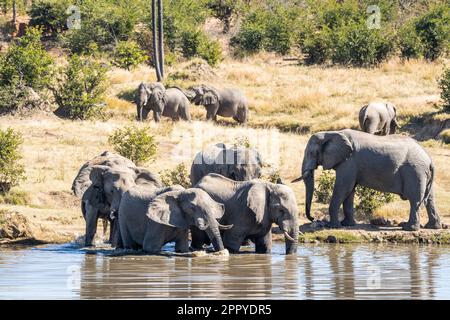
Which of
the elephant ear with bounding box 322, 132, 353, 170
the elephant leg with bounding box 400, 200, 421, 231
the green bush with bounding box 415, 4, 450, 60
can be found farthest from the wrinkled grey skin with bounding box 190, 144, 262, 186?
the green bush with bounding box 415, 4, 450, 60

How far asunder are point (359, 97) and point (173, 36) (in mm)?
16356

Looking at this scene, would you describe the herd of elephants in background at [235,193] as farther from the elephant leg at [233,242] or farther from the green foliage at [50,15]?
the green foliage at [50,15]

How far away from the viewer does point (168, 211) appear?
20969mm

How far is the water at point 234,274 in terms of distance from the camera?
17.2 meters

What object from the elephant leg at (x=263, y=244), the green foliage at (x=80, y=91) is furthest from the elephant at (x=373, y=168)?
the green foliage at (x=80, y=91)

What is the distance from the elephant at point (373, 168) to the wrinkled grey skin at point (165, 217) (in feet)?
12.3

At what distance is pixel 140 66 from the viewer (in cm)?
5106

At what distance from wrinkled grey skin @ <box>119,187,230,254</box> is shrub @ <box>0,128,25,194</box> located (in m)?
5.57

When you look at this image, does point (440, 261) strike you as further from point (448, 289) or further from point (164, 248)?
point (164, 248)

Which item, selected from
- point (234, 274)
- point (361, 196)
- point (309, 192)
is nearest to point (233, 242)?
point (234, 274)

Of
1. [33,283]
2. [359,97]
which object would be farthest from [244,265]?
[359,97]

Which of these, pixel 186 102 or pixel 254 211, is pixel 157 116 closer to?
pixel 186 102

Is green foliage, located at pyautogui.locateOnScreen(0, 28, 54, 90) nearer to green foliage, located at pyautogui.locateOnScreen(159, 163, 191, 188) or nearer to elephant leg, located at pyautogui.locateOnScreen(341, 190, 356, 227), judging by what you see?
green foliage, located at pyautogui.locateOnScreen(159, 163, 191, 188)

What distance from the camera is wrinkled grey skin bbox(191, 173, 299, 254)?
836 inches
